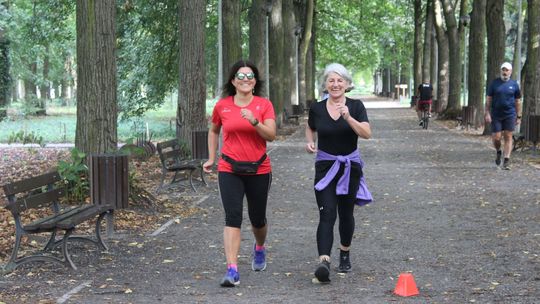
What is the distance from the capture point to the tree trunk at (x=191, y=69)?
16078mm

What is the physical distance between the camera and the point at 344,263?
7188 mm

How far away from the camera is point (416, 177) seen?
15.2 m

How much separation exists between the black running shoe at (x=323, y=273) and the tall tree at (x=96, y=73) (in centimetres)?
475

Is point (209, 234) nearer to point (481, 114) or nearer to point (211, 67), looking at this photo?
point (481, 114)

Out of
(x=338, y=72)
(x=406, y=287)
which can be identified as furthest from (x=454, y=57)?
(x=406, y=287)

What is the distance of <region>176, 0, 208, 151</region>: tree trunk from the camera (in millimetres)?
16078

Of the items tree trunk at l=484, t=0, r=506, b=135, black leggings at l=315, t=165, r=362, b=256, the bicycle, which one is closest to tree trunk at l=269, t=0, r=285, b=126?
the bicycle

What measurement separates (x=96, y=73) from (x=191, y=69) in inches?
233

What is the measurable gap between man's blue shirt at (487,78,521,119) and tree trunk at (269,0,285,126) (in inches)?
598

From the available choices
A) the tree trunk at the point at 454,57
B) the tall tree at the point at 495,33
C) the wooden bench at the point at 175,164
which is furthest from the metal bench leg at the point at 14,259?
the tree trunk at the point at 454,57

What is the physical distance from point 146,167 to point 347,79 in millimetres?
11466

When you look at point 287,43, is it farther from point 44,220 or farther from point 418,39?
point 44,220

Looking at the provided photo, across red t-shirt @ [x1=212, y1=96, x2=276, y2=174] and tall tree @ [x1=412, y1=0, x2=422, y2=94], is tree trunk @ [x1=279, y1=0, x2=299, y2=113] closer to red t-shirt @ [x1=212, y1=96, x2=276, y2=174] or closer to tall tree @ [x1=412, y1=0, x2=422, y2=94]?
tall tree @ [x1=412, y1=0, x2=422, y2=94]

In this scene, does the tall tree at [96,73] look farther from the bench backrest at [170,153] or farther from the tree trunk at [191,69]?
the tree trunk at [191,69]
